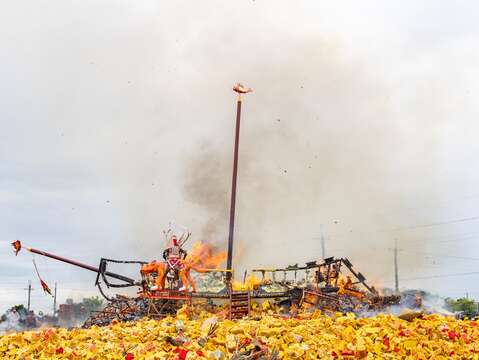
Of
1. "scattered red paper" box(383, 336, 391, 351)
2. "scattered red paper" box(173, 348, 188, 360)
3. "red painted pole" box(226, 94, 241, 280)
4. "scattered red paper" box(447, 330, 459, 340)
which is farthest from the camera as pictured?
"red painted pole" box(226, 94, 241, 280)

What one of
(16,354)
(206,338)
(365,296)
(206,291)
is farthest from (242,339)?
(365,296)

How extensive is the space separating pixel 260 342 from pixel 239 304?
455 inches

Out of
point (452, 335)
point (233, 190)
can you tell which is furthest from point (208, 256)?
point (452, 335)

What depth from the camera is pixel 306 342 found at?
46.5 ft

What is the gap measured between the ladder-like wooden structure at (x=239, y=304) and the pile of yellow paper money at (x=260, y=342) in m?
7.71

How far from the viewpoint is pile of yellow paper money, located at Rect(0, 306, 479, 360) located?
43.6 ft

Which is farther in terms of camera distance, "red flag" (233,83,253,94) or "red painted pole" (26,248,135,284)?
"red flag" (233,83,253,94)

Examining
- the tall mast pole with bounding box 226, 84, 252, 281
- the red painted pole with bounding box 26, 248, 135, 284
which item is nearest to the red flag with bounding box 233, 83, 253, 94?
the tall mast pole with bounding box 226, 84, 252, 281

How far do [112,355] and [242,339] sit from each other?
12.2 feet

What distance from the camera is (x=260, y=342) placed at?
13789mm

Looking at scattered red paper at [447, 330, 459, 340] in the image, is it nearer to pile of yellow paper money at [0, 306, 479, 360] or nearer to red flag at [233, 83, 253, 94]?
pile of yellow paper money at [0, 306, 479, 360]

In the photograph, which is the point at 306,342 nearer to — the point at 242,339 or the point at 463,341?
the point at 242,339

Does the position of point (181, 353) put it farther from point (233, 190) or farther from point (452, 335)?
point (233, 190)

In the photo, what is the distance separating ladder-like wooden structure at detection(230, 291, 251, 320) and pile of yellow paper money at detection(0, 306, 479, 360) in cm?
771
